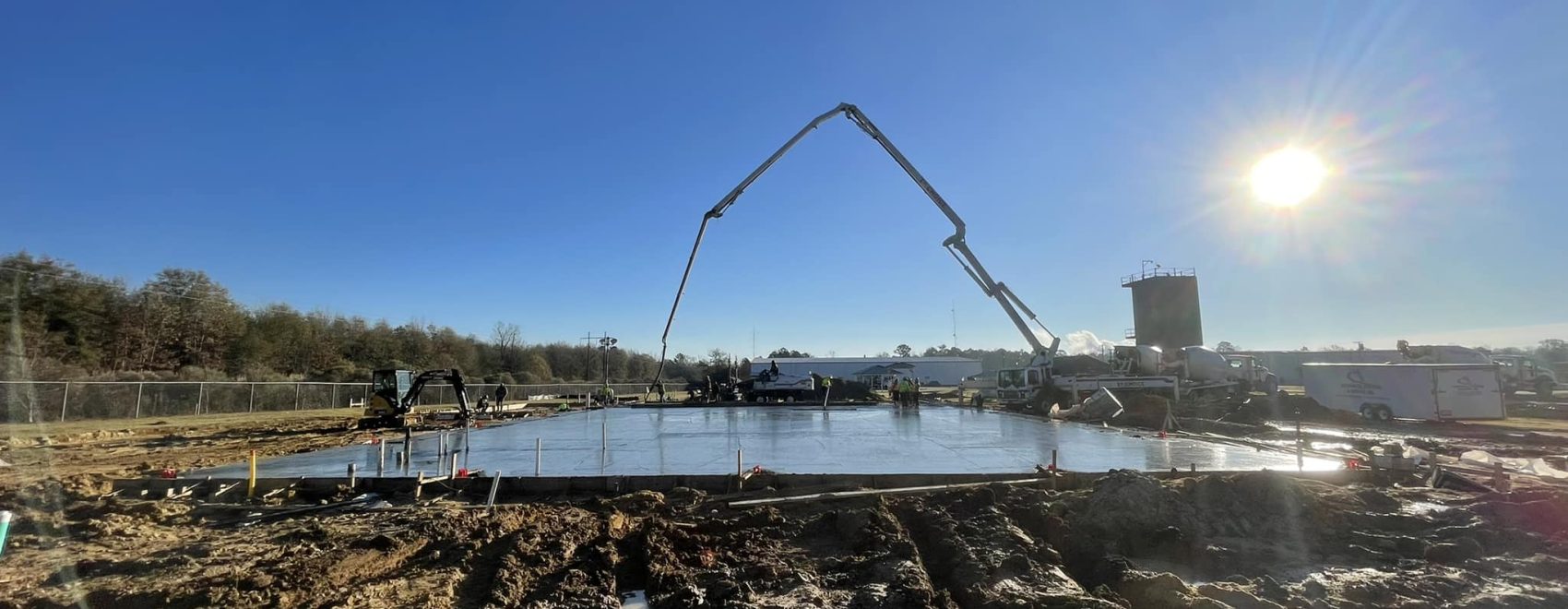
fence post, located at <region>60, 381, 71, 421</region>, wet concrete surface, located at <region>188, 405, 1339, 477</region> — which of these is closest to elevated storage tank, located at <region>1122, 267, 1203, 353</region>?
wet concrete surface, located at <region>188, 405, 1339, 477</region>

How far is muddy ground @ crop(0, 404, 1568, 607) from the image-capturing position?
17.8ft

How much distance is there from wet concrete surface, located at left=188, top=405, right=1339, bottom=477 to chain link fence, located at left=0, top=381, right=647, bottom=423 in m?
11.7

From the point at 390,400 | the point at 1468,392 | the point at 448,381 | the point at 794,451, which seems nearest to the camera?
the point at 794,451

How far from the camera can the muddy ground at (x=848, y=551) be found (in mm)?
5438

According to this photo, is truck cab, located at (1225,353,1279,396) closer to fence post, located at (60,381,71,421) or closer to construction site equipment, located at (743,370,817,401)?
construction site equipment, located at (743,370,817,401)

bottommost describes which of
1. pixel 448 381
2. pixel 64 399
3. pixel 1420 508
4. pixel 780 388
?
pixel 1420 508

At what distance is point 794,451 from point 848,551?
725 centimetres

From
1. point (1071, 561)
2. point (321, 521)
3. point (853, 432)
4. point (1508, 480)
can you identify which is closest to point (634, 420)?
point (853, 432)

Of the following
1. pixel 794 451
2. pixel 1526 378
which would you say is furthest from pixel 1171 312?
pixel 794 451

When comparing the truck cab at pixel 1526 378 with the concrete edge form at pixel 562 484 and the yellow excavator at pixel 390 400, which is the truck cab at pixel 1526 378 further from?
the yellow excavator at pixel 390 400

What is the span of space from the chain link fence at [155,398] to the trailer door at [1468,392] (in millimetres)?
33199

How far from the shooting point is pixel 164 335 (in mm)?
39125

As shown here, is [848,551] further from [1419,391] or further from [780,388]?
[780,388]

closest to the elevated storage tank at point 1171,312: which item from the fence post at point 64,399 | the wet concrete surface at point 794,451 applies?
the wet concrete surface at point 794,451
